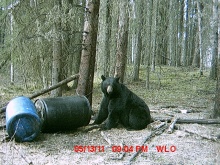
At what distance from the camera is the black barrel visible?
711cm

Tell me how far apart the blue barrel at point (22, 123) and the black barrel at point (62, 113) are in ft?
1.76

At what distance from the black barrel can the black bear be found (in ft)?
1.80

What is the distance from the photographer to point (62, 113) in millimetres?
7215

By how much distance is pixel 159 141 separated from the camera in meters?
6.43

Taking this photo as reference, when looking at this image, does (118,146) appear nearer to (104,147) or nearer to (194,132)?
(104,147)

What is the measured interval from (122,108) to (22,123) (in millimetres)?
2394

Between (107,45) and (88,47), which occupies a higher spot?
(107,45)

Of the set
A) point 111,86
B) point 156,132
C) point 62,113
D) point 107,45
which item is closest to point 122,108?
point 111,86

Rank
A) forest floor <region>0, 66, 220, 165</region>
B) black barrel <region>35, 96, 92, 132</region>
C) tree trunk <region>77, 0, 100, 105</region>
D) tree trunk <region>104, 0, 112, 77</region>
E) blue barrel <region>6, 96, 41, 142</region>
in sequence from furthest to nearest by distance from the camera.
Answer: tree trunk <region>104, 0, 112, 77</region>
tree trunk <region>77, 0, 100, 105</region>
black barrel <region>35, 96, 92, 132</region>
blue barrel <region>6, 96, 41, 142</region>
forest floor <region>0, 66, 220, 165</region>

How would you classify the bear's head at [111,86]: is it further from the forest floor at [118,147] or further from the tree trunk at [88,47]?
the tree trunk at [88,47]

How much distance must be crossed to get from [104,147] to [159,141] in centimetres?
115

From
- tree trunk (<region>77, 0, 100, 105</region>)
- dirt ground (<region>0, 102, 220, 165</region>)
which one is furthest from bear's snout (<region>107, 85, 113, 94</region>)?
tree trunk (<region>77, 0, 100, 105</region>)

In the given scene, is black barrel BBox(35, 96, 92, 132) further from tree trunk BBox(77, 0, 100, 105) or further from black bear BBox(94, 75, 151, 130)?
tree trunk BBox(77, 0, 100, 105)

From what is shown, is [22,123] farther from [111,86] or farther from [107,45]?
[107,45]
